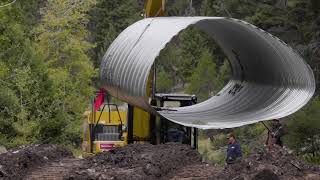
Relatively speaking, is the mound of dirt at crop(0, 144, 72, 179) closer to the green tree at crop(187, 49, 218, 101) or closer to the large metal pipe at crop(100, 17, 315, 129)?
the large metal pipe at crop(100, 17, 315, 129)

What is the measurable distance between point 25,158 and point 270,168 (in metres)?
5.51

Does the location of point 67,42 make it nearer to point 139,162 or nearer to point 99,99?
point 99,99

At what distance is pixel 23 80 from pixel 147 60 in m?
13.9

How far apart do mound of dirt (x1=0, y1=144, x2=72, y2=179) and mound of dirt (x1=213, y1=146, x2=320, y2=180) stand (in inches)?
151

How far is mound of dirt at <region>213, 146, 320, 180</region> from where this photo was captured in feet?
33.5

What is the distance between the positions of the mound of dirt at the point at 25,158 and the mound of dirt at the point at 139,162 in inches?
44.2

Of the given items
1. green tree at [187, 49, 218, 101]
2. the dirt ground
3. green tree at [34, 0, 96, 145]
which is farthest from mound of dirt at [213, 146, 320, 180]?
green tree at [187, 49, 218, 101]

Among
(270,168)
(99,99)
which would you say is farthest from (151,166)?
(99,99)

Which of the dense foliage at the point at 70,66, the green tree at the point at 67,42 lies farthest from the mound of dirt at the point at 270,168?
the green tree at the point at 67,42

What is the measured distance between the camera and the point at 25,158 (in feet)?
45.6

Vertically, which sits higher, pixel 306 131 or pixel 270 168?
pixel 306 131

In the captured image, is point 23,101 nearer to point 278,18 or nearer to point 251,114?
point 278,18

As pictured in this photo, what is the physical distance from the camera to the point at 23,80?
78.3 ft

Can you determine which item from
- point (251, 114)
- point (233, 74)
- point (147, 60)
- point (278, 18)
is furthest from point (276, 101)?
point (278, 18)
